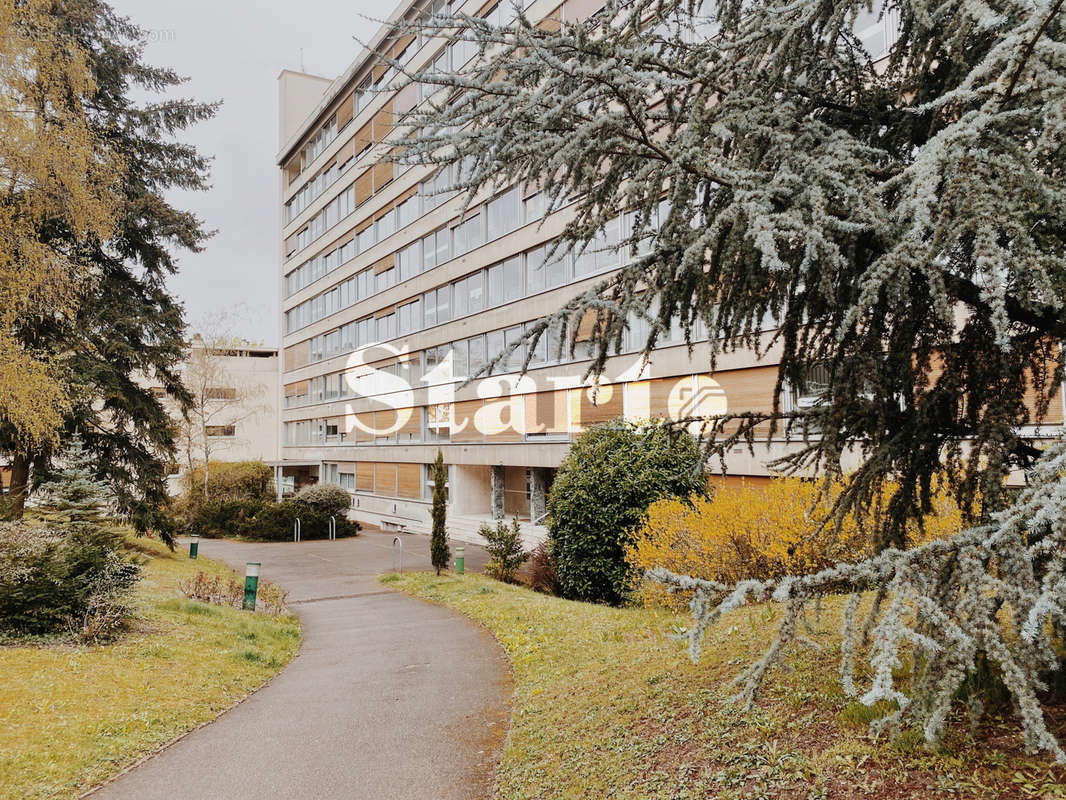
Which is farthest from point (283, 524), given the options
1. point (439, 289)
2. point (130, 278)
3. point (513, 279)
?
point (513, 279)

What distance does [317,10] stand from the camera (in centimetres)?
1853

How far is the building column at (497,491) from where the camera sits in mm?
26750

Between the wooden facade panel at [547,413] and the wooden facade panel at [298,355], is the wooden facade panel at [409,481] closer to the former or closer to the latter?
the wooden facade panel at [547,413]

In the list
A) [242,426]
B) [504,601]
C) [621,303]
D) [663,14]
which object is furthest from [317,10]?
[242,426]

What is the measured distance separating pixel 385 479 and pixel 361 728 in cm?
2795

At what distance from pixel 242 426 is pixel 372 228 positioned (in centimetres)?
1932

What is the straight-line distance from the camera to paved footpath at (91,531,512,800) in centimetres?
545

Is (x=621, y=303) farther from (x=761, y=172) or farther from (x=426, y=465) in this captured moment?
(x=426, y=465)

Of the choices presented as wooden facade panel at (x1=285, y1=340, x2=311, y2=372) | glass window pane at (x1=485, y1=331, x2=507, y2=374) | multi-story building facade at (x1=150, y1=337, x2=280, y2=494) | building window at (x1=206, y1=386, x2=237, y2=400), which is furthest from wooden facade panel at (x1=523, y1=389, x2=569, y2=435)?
wooden facade panel at (x1=285, y1=340, x2=311, y2=372)

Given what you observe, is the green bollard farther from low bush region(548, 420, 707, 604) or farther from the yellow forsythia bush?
the yellow forsythia bush

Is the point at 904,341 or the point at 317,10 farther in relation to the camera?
the point at 317,10

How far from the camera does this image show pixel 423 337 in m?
30.5

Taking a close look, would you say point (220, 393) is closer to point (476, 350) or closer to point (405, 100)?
point (476, 350)

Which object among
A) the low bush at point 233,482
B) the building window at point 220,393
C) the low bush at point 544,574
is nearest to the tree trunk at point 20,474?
the low bush at point 544,574
